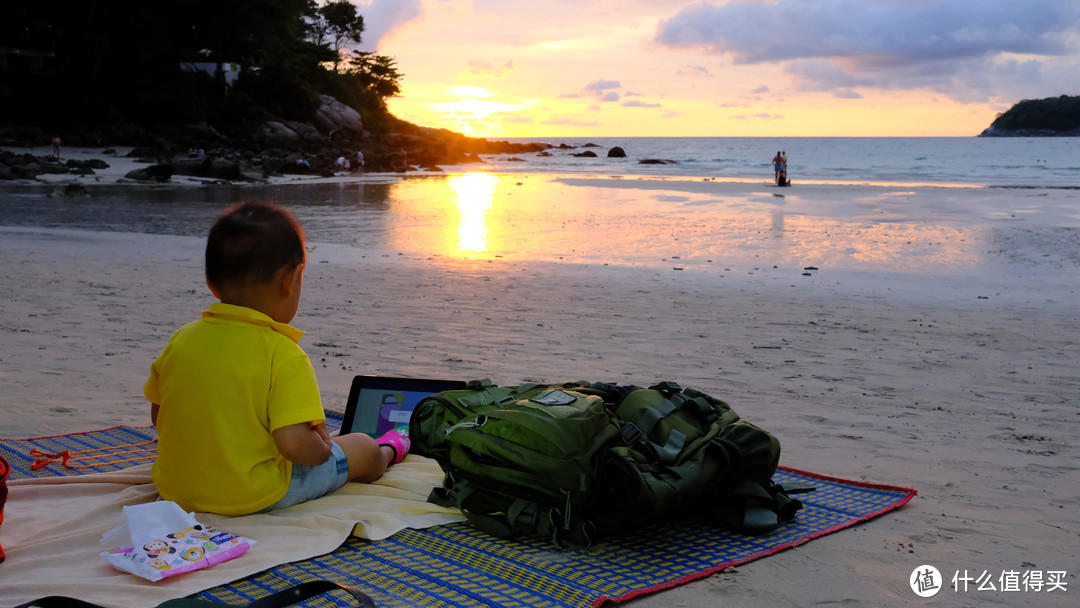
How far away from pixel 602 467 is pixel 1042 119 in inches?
5330

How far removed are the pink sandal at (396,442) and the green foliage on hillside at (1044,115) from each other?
132491 mm

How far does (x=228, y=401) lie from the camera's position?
2.82 m

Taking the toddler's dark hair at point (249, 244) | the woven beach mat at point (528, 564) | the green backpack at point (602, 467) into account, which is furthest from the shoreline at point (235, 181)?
the woven beach mat at point (528, 564)

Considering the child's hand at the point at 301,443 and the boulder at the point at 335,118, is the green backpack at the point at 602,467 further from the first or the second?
the boulder at the point at 335,118

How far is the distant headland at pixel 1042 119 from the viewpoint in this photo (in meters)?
113

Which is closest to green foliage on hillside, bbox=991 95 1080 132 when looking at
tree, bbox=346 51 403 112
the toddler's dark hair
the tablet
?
tree, bbox=346 51 403 112

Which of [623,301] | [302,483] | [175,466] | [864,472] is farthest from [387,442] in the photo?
[623,301]

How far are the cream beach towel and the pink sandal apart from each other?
57 mm

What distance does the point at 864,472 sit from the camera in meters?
3.92

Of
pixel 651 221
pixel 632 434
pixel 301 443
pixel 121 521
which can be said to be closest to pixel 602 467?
pixel 632 434

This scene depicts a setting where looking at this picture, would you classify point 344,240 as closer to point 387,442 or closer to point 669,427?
point 387,442

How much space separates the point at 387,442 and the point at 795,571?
1.85 metres

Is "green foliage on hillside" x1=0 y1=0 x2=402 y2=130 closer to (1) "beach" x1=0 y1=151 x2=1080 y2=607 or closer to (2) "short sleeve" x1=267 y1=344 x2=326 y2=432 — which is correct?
(1) "beach" x1=0 y1=151 x2=1080 y2=607

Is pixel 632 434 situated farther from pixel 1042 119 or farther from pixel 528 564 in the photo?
pixel 1042 119
